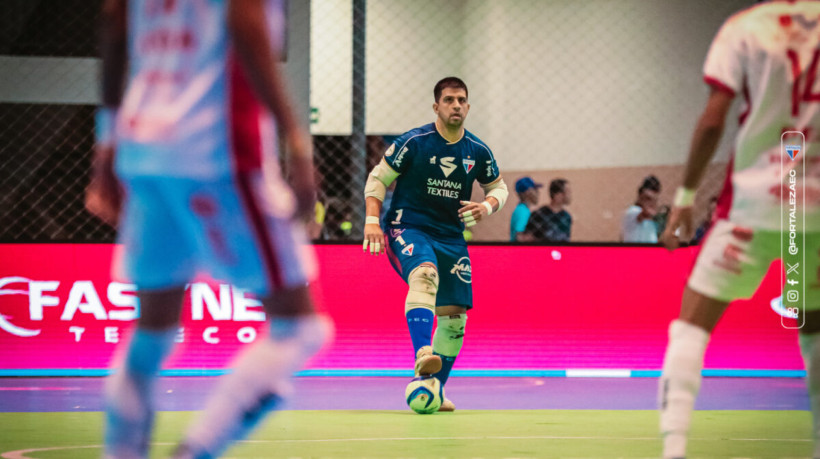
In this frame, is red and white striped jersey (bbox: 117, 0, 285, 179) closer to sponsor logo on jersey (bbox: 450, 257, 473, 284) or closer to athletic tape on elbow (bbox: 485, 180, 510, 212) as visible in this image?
sponsor logo on jersey (bbox: 450, 257, 473, 284)

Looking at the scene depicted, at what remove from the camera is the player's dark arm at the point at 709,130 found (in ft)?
10.2

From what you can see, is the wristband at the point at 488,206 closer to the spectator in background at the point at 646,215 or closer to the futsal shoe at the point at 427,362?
the futsal shoe at the point at 427,362

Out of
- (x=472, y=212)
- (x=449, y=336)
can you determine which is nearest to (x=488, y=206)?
(x=472, y=212)

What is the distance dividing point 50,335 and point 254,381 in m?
5.81

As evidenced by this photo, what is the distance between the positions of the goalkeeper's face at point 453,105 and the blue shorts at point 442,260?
27.8 inches

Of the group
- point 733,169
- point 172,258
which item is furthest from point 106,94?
point 733,169

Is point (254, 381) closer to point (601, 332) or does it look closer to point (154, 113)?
point (154, 113)

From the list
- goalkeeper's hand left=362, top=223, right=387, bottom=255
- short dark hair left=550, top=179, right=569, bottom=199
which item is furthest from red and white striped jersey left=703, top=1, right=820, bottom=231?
short dark hair left=550, top=179, right=569, bottom=199

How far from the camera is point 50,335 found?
8070mm

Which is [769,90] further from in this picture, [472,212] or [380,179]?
[380,179]

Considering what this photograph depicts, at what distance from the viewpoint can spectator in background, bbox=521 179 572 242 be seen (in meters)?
9.59

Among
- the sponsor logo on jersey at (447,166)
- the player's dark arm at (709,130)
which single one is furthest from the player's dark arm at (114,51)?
the sponsor logo on jersey at (447,166)

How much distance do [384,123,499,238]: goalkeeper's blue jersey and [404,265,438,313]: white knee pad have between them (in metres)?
0.46

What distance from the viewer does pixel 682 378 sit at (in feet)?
10.3
